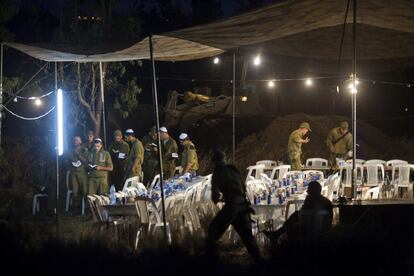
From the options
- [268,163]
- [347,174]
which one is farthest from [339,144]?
[268,163]

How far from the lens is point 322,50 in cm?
1614

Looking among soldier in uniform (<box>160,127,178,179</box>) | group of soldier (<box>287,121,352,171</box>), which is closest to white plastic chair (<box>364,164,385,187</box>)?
group of soldier (<box>287,121,352,171</box>)

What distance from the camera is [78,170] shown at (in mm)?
17812

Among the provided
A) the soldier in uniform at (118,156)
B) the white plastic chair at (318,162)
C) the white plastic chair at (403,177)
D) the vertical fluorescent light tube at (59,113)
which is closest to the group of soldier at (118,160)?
the soldier in uniform at (118,156)

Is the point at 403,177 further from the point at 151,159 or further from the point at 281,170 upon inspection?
the point at 151,159

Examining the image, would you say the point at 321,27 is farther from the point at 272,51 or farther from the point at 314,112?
the point at 314,112

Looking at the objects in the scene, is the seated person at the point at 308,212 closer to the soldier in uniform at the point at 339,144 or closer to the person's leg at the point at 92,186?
the person's leg at the point at 92,186

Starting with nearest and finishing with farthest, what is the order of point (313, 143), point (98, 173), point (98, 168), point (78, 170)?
point (98, 168) < point (98, 173) < point (78, 170) < point (313, 143)

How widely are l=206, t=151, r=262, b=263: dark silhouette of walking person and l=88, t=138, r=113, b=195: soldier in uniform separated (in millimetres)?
6947

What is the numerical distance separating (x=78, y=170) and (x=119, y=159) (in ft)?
6.86

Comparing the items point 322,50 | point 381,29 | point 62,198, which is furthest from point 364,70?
point 62,198

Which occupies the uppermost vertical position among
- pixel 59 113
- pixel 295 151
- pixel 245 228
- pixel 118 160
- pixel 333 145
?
pixel 59 113

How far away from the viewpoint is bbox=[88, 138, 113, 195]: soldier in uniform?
17156 millimetres

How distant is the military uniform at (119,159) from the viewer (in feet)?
62.4
